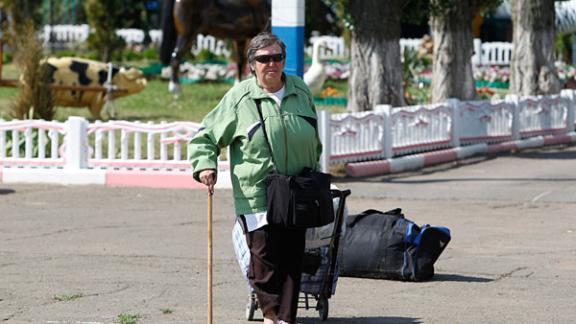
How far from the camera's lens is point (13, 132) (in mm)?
16250

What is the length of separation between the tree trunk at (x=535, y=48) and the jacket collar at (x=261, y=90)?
18.2m

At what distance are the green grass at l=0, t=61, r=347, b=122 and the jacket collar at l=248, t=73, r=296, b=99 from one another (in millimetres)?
12576

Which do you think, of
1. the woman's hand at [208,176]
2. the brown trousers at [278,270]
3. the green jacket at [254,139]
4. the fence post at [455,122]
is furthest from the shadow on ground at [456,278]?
the fence post at [455,122]

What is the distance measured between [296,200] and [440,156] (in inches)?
487

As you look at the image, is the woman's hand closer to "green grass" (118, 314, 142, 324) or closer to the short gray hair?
the short gray hair

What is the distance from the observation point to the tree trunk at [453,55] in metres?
22.9

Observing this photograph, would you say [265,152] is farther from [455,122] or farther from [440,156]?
[455,122]

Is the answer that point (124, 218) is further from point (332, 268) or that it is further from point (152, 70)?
point (152, 70)

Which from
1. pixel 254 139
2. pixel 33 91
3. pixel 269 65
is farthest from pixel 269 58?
pixel 33 91

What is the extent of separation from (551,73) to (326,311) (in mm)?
17953

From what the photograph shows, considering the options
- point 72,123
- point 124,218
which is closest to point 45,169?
point 72,123

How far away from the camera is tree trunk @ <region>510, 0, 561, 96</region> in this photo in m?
25.0

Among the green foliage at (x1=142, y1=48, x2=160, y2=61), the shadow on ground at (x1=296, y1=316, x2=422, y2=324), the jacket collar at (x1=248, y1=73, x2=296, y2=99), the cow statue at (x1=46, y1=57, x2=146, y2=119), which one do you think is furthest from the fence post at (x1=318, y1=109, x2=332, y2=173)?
the green foliage at (x1=142, y1=48, x2=160, y2=61)

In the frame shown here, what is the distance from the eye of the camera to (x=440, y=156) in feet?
62.9
